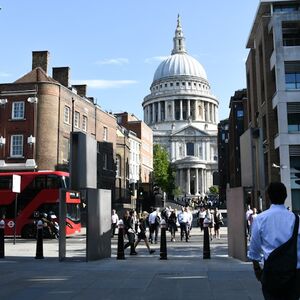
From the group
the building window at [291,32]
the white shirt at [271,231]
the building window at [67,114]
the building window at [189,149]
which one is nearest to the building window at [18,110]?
the building window at [67,114]

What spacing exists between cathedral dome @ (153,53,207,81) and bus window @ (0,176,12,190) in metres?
131

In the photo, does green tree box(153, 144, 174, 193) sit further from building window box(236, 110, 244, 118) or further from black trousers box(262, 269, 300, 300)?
black trousers box(262, 269, 300, 300)

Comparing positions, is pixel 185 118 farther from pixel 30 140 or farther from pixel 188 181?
pixel 30 140

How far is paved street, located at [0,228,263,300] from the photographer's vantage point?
329 inches

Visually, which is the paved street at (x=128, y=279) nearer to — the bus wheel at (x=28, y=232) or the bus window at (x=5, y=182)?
the bus wheel at (x=28, y=232)

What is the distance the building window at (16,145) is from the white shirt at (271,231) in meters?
37.1

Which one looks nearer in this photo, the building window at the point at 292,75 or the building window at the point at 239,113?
the building window at the point at 292,75

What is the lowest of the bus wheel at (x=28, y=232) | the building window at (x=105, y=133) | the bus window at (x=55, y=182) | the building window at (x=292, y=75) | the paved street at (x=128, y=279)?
the paved street at (x=128, y=279)

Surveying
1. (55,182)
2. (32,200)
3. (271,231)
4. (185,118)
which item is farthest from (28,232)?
(185,118)

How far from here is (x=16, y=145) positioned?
132 feet

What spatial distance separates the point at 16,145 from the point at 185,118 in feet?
385

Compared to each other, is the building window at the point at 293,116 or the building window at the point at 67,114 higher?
the building window at the point at 67,114

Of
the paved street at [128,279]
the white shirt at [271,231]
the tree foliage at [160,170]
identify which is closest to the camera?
the white shirt at [271,231]

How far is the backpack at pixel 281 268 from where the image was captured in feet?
14.3
